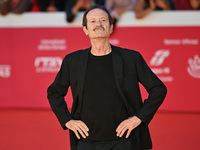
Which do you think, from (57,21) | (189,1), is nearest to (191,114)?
(189,1)

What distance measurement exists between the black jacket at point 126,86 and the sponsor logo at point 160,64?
3.20 m

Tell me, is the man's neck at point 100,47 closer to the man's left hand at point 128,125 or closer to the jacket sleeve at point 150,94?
the jacket sleeve at point 150,94

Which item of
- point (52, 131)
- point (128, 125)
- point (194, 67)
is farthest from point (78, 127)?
point (194, 67)

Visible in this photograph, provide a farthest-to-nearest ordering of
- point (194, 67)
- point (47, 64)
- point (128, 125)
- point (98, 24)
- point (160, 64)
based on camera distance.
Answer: point (47, 64) < point (160, 64) < point (194, 67) < point (98, 24) < point (128, 125)

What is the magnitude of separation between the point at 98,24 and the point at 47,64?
357 centimetres

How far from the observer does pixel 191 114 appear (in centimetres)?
519

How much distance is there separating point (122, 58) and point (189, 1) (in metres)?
3.88

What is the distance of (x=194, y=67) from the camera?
5152 millimetres

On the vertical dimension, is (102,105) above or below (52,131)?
above

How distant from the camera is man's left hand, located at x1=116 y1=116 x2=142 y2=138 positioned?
6.53 ft

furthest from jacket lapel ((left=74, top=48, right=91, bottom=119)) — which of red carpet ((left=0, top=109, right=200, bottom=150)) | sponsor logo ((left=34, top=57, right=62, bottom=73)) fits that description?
sponsor logo ((left=34, top=57, right=62, bottom=73))

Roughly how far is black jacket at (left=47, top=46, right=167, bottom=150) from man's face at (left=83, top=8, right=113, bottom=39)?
0.46 feet

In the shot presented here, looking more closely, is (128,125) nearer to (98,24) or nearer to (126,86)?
(126,86)

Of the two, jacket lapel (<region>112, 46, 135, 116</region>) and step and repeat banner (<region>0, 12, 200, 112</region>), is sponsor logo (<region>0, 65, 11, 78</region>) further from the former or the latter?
jacket lapel (<region>112, 46, 135, 116</region>)
